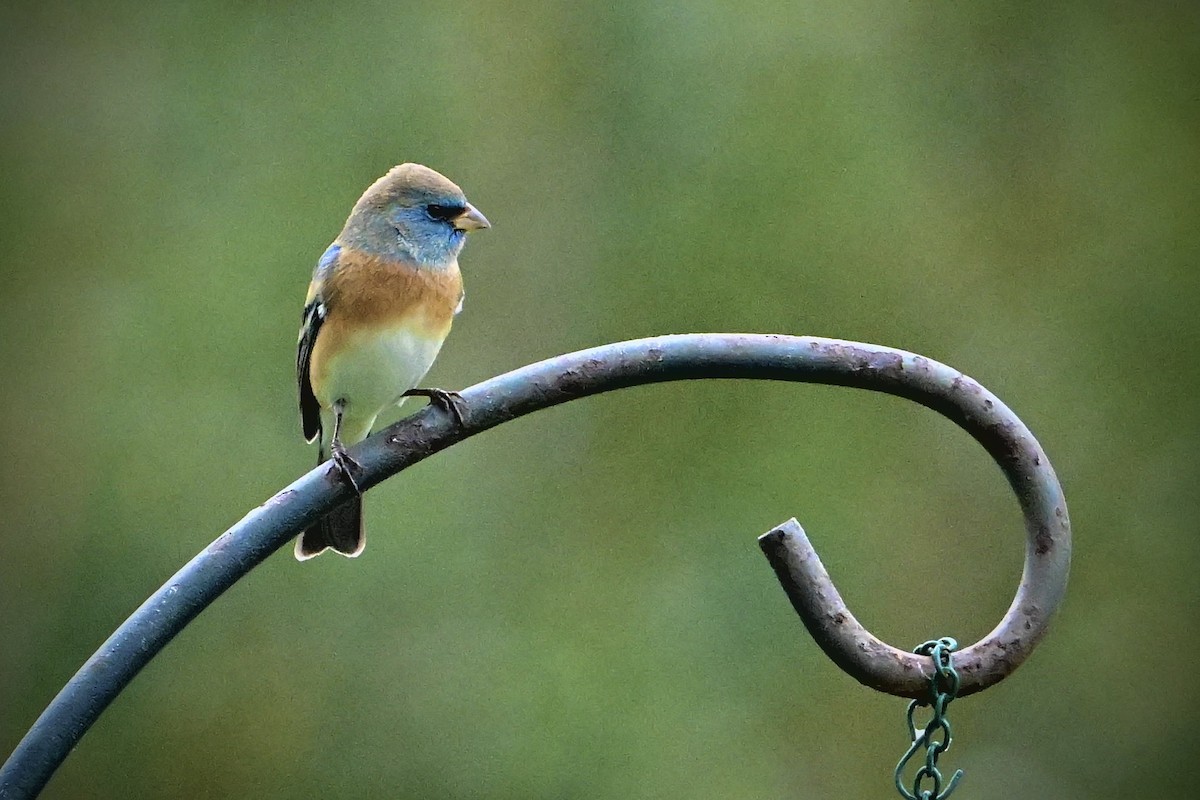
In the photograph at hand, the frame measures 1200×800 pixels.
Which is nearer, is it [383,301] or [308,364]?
[383,301]

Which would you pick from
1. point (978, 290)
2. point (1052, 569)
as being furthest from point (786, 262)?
point (1052, 569)

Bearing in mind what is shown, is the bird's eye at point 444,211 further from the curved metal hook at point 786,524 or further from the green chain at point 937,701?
the green chain at point 937,701

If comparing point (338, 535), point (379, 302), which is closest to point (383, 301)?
point (379, 302)

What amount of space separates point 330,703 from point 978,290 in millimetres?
2566

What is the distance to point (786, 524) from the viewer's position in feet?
5.52

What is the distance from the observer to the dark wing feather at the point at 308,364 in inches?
119

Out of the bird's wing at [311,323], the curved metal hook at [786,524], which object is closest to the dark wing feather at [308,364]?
the bird's wing at [311,323]

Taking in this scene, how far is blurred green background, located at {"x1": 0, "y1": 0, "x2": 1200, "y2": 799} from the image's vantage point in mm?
4457

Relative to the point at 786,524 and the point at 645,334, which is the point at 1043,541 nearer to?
the point at 786,524

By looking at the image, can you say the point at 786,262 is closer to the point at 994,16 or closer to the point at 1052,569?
the point at 994,16

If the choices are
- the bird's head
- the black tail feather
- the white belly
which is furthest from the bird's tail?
the bird's head

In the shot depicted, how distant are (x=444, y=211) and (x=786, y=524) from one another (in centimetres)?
148

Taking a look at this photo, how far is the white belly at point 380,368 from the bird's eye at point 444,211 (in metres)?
0.26

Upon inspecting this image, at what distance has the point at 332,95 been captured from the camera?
4992 millimetres
